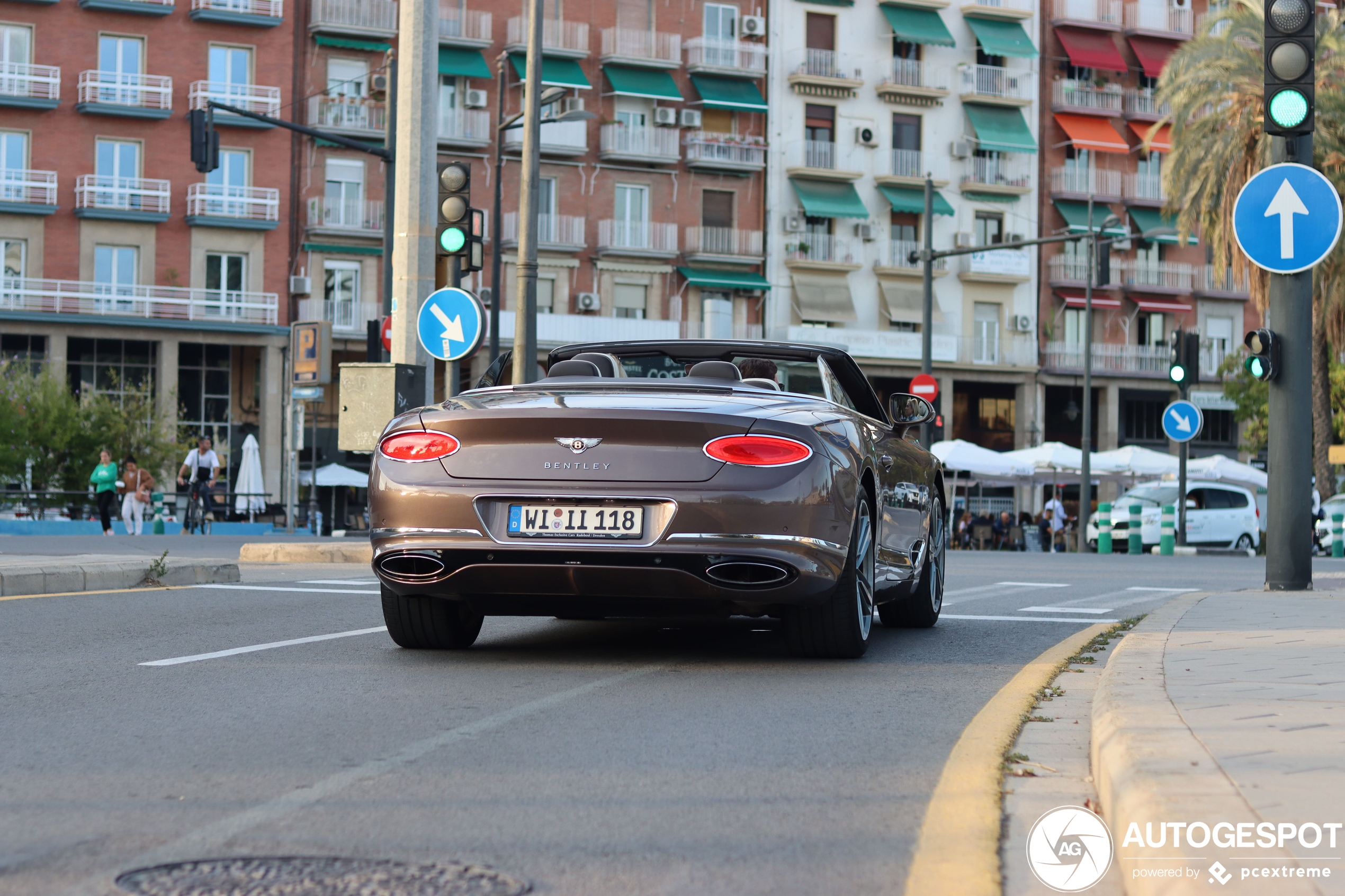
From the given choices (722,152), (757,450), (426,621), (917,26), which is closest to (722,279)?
(722,152)

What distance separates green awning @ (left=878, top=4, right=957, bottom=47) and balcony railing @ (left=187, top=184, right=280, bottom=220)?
20460mm

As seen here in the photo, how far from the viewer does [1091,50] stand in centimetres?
5791

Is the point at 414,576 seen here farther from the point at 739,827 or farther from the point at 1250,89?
the point at 1250,89

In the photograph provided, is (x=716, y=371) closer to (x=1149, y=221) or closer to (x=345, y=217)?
(x=345, y=217)

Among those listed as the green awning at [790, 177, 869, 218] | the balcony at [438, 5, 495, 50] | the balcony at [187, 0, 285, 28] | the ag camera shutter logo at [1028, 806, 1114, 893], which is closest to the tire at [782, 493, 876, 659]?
the ag camera shutter logo at [1028, 806, 1114, 893]

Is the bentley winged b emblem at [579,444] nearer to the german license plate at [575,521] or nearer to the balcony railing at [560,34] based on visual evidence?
the german license plate at [575,521]

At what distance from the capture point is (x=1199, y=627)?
851 centimetres

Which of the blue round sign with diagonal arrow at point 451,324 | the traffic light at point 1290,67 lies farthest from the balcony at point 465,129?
the traffic light at point 1290,67

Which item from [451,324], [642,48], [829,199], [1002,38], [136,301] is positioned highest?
[1002,38]

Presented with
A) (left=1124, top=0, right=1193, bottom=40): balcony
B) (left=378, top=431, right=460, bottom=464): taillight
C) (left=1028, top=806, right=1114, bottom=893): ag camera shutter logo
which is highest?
(left=1124, top=0, right=1193, bottom=40): balcony

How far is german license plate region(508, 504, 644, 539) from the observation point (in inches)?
268

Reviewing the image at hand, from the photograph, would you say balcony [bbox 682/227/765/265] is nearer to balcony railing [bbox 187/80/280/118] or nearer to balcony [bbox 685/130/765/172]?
balcony [bbox 685/130/765/172]

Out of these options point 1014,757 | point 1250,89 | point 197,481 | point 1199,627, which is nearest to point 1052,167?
point 1250,89

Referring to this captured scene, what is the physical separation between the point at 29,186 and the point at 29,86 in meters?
2.58
